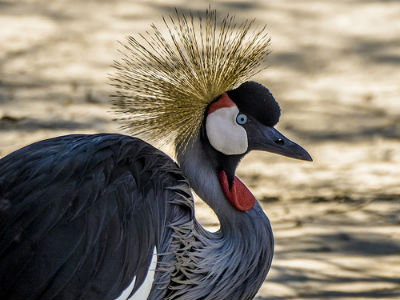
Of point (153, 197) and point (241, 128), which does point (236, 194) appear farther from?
point (153, 197)

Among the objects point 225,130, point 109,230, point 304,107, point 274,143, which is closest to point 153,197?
point 109,230

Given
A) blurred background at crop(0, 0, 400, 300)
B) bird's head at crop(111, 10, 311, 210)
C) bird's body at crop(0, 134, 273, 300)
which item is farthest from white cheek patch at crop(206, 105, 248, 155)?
blurred background at crop(0, 0, 400, 300)

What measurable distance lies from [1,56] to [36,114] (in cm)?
55

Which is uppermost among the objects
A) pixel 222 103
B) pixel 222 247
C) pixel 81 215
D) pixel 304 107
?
pixel 222 103

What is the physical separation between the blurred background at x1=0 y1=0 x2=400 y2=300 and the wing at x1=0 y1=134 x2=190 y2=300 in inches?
30.1

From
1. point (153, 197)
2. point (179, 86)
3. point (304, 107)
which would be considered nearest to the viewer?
point (153, 197)

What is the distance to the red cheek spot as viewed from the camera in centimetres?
281

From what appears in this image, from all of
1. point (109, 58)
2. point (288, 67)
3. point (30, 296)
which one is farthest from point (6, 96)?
point (30, 296)

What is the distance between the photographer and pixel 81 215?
2.45 meters

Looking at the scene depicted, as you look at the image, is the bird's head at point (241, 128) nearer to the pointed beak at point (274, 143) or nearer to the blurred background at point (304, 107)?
the pointed beak at point (274, 143)

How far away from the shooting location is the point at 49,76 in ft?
15.0

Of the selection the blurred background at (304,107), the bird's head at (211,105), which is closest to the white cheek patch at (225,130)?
the bird's head at (211,105)

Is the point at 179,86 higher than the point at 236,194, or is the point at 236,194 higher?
the point at 179,86

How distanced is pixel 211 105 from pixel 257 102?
151mm
